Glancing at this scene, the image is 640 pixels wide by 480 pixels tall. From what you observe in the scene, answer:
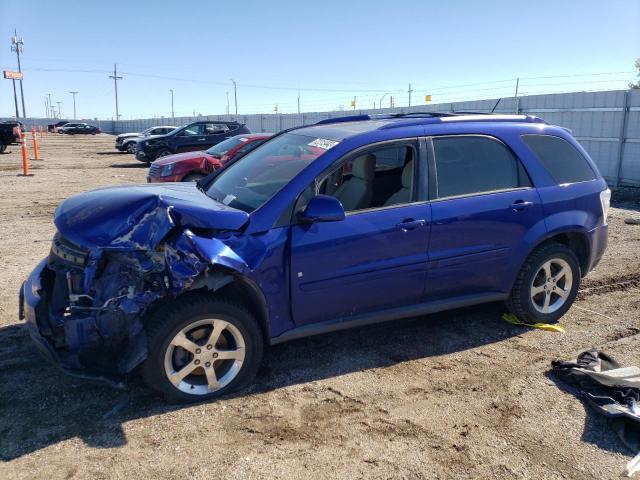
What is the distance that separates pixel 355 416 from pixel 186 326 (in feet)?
4.01

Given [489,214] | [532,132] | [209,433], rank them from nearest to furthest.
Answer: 1. [209,433]
2. [489,214]
3. [532,132]

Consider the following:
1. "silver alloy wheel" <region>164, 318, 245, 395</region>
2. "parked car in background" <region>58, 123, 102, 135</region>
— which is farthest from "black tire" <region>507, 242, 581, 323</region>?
"parked car in background" <region>58, 123, 102, 135</region>

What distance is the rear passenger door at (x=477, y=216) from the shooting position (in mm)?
4090

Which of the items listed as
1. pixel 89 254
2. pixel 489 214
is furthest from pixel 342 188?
pixel 89 254

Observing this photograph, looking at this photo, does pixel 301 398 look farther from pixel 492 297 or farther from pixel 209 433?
pixel 492 297

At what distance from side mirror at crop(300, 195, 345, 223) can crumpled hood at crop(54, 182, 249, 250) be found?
416mm

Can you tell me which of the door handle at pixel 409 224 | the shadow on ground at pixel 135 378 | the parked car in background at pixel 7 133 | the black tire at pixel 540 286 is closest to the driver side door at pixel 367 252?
the door handle at pixel 409 224

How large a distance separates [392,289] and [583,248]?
216cm

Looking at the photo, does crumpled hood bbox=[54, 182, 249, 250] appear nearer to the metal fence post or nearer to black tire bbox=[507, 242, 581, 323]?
black tire bbox=[507, 242, 581, 323]

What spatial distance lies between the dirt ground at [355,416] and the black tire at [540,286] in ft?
0.55

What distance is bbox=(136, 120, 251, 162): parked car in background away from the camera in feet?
60.5

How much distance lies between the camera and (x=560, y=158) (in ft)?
15.6

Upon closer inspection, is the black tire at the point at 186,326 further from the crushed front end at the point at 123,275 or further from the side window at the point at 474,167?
the side window at the point at 474,167

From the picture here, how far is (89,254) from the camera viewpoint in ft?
10.9
